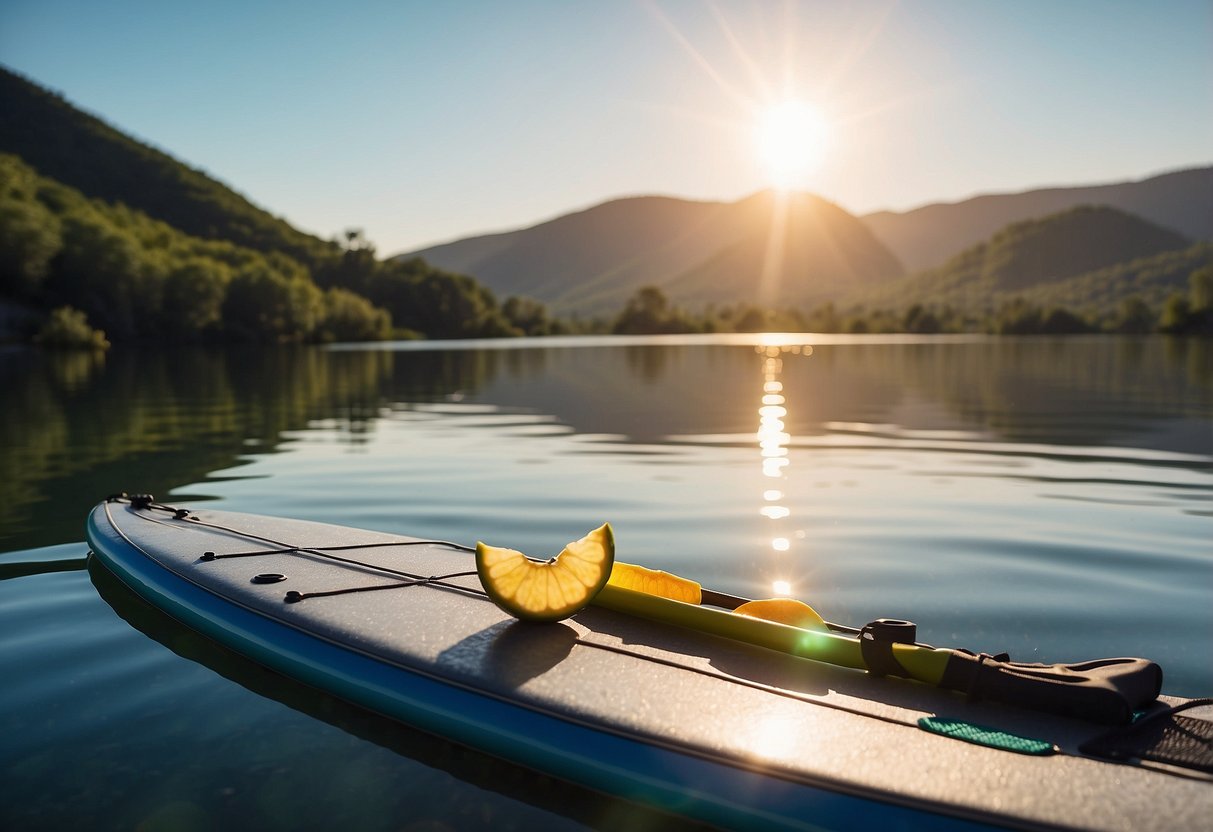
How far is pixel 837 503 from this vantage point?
10906mm

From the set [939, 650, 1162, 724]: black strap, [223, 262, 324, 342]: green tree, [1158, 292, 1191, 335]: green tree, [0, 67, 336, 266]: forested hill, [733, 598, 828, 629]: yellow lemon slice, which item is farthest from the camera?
[0, 67, 336, 266]: forested hill

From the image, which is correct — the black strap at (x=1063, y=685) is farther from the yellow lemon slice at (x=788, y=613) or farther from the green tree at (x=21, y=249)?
the green tree at (x=21, y=249)

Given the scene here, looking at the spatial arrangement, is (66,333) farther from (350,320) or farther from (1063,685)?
(1063,685)

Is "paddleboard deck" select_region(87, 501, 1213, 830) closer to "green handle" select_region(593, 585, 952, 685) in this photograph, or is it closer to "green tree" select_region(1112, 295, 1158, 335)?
"green handle" select_region(593, 585, 952, 685)

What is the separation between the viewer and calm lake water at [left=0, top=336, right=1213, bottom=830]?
425 cm

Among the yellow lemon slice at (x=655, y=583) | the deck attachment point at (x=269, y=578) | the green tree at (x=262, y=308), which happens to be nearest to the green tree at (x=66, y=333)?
the green tree at (x=262, y=308)

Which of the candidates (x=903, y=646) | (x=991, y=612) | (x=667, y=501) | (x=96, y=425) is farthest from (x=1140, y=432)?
(x=96, y=425)

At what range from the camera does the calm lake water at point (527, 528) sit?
4.25 meters

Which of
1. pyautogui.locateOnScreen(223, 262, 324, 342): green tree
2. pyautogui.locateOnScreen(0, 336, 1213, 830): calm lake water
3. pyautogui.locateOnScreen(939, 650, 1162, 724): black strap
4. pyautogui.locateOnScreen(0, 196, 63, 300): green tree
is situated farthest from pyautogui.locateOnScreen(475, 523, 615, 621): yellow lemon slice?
pyautogui.locateOnScreen(223, 262, 324, 342): green tree

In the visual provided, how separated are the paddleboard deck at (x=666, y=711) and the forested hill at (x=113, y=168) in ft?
439

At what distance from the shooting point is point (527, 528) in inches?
373

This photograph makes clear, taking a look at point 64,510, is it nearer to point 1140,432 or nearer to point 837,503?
point 837,503

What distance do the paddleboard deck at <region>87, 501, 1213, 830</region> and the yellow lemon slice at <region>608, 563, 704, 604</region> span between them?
10.1 inches

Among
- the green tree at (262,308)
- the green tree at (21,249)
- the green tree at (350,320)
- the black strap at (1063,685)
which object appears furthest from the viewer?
the green tree at (350,320)
